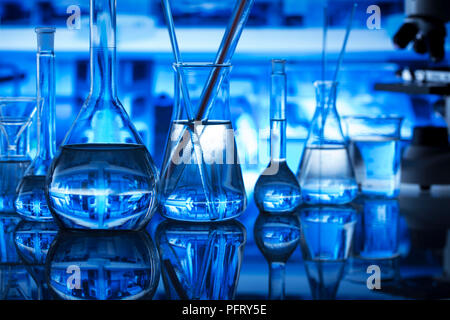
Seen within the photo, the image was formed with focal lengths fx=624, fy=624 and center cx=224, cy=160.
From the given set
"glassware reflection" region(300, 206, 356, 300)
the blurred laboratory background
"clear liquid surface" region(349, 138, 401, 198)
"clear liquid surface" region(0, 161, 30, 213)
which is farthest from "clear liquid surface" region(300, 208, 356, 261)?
the blurred laboratory background

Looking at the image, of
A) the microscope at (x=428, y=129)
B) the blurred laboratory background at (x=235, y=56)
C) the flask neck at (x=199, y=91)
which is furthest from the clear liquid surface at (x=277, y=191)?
the blurred laboratory background at (x=235, y=56)

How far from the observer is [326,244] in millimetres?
639

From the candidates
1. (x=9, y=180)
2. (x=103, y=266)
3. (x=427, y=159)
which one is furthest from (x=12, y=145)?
(x=427, y=159)

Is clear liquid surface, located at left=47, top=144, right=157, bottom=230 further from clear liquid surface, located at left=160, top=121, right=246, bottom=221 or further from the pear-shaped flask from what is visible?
the pear-shaped flask

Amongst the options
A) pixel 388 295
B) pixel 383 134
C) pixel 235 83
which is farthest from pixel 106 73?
pixel 235 83

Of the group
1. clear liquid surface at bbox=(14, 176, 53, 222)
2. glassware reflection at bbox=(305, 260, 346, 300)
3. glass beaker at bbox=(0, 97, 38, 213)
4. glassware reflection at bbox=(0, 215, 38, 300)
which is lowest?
glassware reflection at bbox=(305, 260, 346, 300)

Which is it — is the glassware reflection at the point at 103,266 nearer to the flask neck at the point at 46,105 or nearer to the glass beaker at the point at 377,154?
the flask neck at the point at 46,105

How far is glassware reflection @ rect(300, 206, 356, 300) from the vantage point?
50 cm

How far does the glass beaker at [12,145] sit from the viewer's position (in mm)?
755

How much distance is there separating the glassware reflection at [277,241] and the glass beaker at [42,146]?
25cm

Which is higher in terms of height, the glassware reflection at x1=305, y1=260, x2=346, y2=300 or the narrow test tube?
the narrow test tube

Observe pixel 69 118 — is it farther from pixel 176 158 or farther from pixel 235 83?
pixel 176 158

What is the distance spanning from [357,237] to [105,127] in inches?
11.6

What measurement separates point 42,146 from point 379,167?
483 mm
